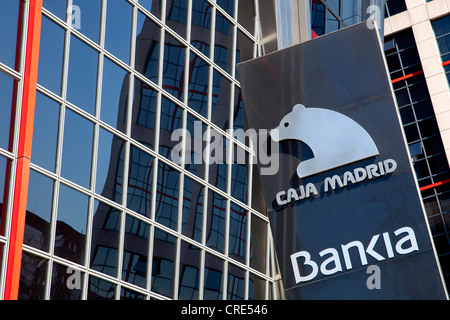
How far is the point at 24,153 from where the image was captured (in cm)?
1939

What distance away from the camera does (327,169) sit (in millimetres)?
18016

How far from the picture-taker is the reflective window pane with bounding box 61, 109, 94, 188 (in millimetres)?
21359

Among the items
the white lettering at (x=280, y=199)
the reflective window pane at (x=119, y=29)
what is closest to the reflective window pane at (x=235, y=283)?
the reflective window pane at (x=119, y=29)

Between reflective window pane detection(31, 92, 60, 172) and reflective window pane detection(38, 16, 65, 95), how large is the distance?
461 millimetres

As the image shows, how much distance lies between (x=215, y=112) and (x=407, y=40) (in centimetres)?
4369

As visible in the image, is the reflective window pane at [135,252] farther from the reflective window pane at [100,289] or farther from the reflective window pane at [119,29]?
the reflective window pane at [119,29]

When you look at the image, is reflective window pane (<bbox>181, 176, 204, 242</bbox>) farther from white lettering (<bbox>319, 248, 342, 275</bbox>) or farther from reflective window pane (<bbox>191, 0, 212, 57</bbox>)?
white lettering (<bbox>319, 248, 342, 275</bbox>)

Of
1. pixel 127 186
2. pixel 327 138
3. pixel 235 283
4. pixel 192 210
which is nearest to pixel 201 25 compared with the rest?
pixel 192 210

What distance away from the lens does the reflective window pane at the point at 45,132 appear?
20.1m

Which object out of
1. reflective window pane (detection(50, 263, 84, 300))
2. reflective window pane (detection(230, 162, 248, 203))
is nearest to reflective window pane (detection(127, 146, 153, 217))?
reflective window pane (detection(50, 263, 84, 300))

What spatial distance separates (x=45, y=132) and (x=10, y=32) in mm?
2618

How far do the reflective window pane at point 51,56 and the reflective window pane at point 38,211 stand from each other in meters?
2.59
